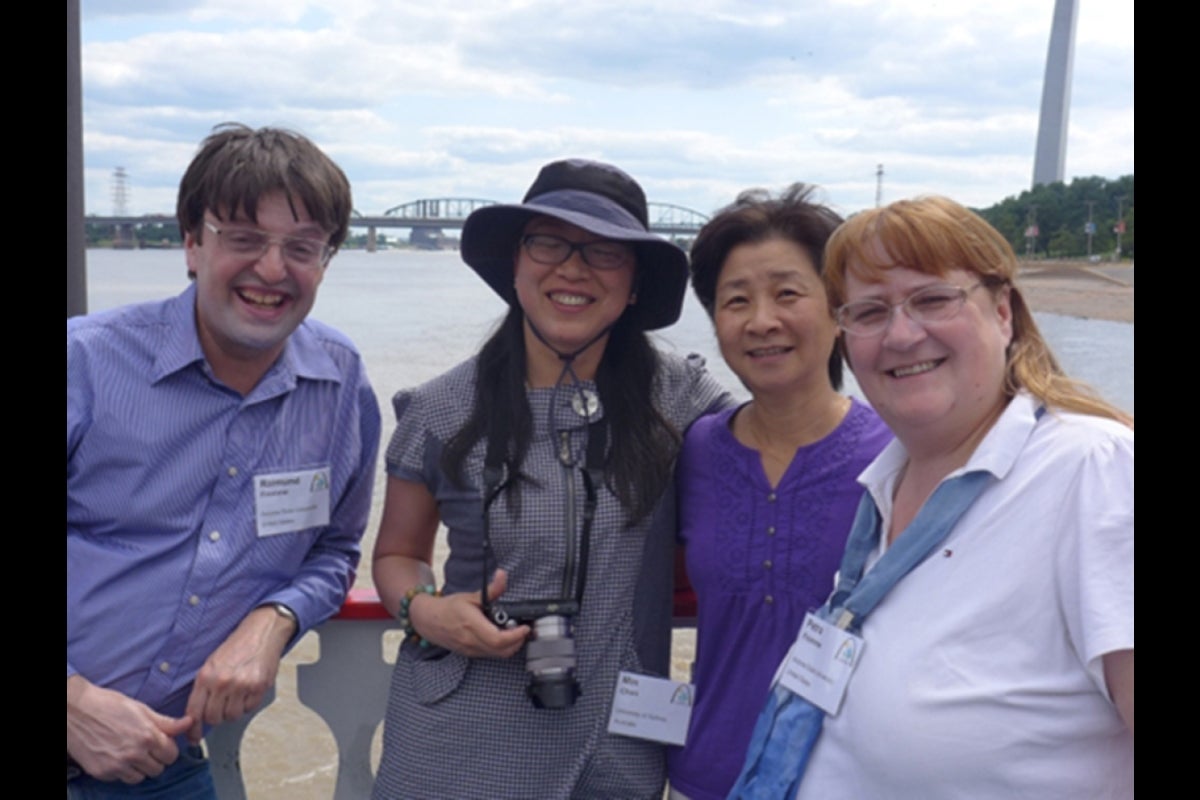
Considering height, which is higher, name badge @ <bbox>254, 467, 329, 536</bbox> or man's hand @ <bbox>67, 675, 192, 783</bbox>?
name badge @ <bbox>254, 467, 329, 536</bbox>

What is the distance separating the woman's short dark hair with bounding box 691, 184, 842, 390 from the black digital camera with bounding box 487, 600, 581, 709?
2.66 feet

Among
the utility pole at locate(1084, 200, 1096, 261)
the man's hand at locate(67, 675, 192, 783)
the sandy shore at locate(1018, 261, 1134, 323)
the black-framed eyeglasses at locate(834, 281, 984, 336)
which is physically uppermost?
the utility pole at locate(1084, 200, 1096, 261)

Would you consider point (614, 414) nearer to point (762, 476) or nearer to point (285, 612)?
point (762, 476)

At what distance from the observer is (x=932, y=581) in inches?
75.0

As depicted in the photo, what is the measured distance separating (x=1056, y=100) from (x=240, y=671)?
76318 mm

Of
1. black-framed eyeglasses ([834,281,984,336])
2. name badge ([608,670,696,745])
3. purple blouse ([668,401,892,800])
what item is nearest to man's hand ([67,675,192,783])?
name badge ([608,670,696,745])

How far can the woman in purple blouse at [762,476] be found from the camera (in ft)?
8.05

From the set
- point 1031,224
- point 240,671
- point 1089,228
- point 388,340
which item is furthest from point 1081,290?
point 240,671

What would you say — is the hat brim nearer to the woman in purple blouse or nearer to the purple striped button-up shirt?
the woman in purple blouse

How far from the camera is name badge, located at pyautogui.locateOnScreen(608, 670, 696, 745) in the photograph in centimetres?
250

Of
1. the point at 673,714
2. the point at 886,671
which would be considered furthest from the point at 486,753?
the point at 886,671

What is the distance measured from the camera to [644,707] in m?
2.50

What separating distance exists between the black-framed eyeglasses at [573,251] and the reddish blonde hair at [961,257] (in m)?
0.72

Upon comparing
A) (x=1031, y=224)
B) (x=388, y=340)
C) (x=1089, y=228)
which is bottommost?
(x=388, y=340)
